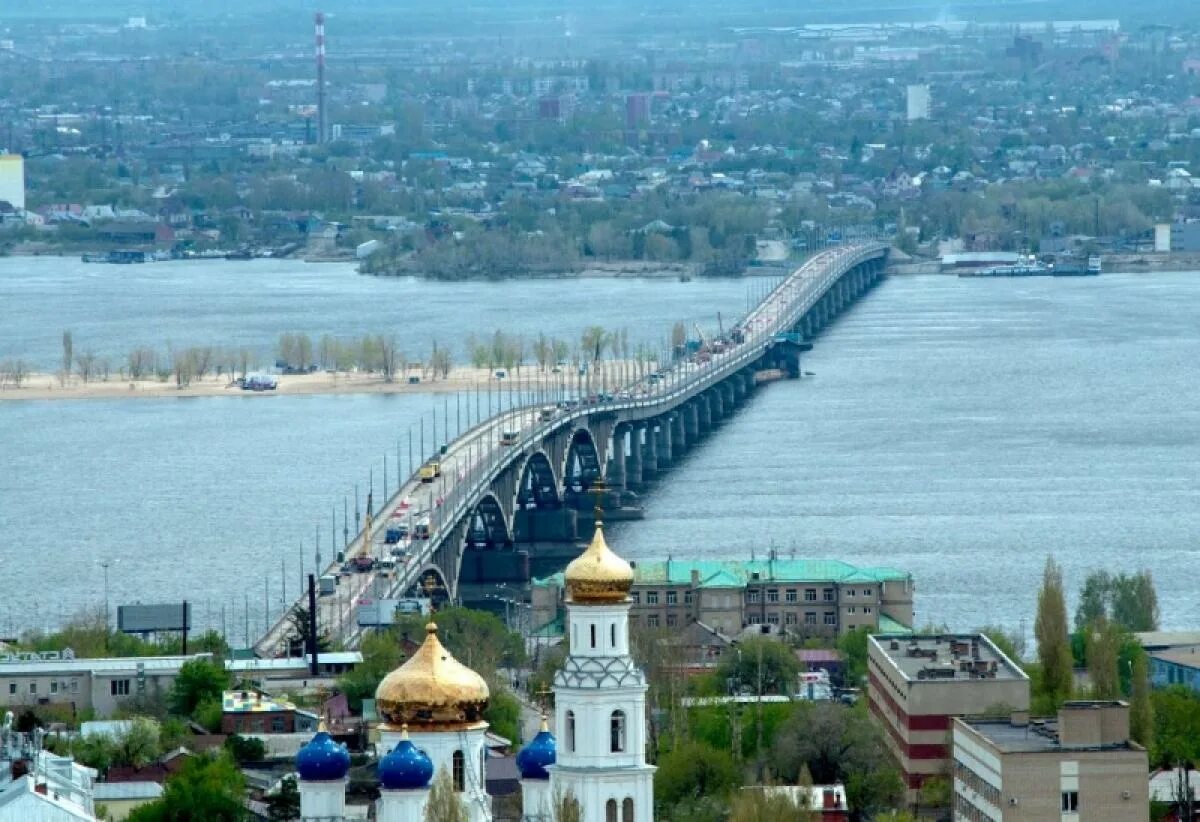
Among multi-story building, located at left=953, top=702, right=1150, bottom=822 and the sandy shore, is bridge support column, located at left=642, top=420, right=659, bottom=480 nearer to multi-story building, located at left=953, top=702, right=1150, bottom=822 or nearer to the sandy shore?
the sandy shore

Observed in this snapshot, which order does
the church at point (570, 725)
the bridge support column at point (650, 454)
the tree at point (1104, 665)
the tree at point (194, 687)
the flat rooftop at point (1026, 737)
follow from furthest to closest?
the bridge support column at point (650, 454) < the tree at point (194, 687) < the tree at point (1104, 665) < the flat rooftop at point (1026, 737) < the church at point (570, 725)

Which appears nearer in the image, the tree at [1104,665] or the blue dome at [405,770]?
the blue dome at [405,770]

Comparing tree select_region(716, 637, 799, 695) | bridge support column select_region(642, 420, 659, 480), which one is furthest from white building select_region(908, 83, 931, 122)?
tree select_region(716, 637, 799, 695)

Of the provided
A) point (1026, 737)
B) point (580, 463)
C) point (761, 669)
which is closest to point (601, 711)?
point (1026, 737)

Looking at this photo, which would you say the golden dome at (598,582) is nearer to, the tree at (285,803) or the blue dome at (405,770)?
the blue dome at (405,770)

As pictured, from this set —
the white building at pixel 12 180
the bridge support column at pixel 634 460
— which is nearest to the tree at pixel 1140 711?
the bridge support column at pixel 634 460

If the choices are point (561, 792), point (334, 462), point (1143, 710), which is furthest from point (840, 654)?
point (334, 462)
